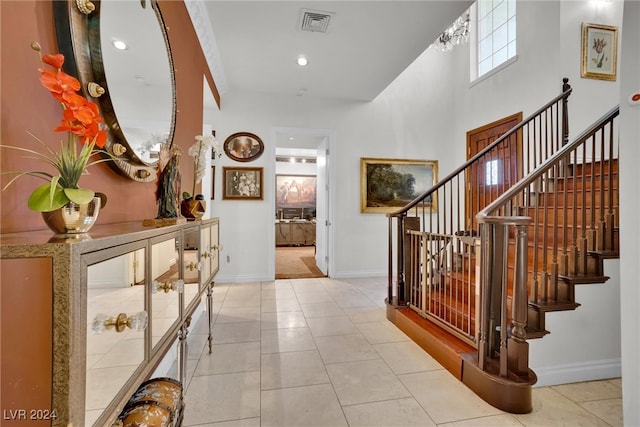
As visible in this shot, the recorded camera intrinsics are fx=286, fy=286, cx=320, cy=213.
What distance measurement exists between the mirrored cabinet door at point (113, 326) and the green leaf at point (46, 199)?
18cm

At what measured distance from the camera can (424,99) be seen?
5.24 metres

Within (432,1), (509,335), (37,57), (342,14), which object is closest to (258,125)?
(342,14)

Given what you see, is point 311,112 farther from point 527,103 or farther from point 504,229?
point 504,229

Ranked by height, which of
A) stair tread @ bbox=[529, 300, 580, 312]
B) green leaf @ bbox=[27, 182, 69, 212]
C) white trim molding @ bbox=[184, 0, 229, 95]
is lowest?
stair tread @ bbox=[529, 300, 580, 312]

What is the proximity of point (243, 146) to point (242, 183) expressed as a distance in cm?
59

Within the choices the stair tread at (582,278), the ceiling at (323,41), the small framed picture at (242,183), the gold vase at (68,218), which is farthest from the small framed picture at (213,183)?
the stair tread at (582,278)

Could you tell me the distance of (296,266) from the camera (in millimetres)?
5816

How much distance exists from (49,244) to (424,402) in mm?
1930

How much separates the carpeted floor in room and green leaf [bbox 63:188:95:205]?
14.0ft

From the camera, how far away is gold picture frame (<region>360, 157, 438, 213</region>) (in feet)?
16.2

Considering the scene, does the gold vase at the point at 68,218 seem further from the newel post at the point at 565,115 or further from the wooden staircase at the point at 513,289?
Answer: the newel post at the point at 565,115

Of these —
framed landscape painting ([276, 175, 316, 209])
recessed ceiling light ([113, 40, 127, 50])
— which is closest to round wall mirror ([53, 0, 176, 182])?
recessed ceiling light ([113, 40, 127, 50])

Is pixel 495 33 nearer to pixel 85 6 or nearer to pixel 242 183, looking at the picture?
pixel 242 183

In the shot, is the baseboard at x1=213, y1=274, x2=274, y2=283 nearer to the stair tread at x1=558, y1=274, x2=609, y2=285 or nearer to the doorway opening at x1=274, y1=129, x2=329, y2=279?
the doorway opening at x1=274, y1=129, x2=329, y2=279
